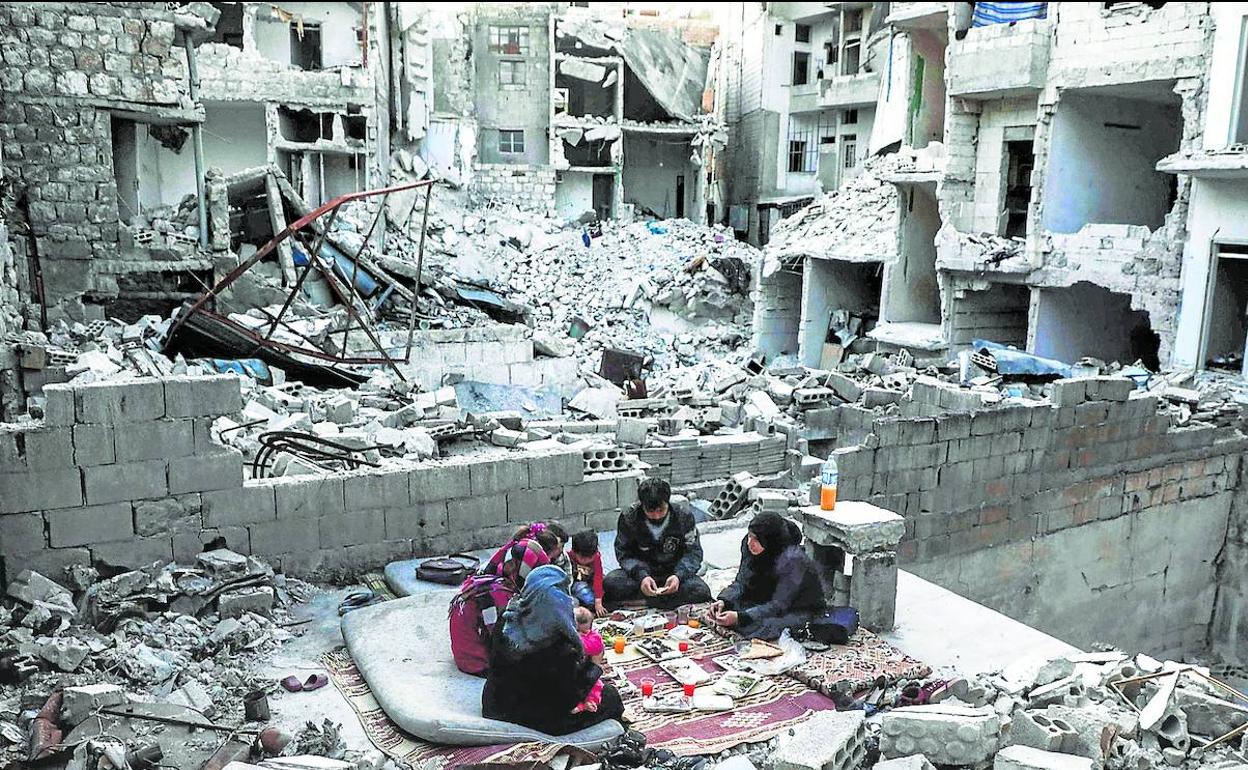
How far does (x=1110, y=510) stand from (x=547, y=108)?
2748cm

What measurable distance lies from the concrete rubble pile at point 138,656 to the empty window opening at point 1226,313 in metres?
15.4

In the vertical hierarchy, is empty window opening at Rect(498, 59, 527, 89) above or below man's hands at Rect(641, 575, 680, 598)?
above

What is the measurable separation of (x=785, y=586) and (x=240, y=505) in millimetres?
4199

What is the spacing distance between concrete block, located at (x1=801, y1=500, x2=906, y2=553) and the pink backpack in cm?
233

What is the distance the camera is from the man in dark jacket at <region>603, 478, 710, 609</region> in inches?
269

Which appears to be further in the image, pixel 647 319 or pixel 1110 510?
pixel 647 319

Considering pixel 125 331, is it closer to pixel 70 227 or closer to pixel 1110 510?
pixel 70 227

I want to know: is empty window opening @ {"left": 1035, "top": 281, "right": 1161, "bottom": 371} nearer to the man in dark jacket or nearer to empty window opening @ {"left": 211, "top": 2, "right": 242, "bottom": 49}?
the man in dark jacket

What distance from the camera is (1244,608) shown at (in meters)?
12.2

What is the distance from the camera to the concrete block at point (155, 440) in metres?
6.70

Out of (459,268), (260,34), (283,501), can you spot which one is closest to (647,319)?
(459,268)

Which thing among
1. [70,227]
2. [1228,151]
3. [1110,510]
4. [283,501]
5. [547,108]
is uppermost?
[547,108]

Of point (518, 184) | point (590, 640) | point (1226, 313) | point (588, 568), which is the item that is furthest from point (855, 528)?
point (518, 184)

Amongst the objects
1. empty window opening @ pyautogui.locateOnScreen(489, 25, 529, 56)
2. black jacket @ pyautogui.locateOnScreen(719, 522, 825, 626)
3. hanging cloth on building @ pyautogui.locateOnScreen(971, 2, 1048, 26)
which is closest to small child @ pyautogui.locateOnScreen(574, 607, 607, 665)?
black jacket @ pyautogui.locateOnScreen(719, 522, 825, 626)
